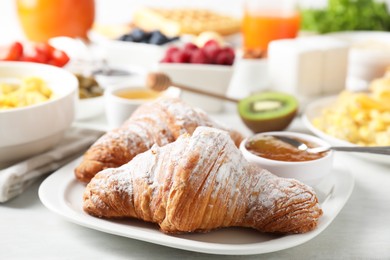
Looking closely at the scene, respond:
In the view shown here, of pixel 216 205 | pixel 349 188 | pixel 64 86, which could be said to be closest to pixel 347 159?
pixel 349 188

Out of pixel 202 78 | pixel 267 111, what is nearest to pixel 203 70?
pixel 202 78

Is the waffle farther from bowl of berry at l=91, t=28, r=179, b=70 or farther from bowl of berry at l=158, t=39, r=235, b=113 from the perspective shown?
bowl of berry at l=158, t=39, r=235, b=113

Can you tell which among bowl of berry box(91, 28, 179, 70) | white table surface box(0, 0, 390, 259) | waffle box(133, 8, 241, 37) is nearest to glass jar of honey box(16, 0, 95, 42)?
waffle box(133, 8, 241, 37)

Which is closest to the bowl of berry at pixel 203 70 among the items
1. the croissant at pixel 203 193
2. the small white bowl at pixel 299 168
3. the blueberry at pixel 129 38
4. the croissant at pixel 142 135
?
the blueberry at pixel 129 38

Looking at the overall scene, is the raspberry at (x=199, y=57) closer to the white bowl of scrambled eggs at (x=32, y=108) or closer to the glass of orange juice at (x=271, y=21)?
the white bowl of scrambled eggs at (x=32, y=108)

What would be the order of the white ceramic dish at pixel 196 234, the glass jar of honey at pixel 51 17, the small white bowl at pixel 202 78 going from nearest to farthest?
1. the white ceramic dish at pixel 196 234
2. the small white bowl at pixel 202 78
3. the glass jar of honey at pixel 51 17

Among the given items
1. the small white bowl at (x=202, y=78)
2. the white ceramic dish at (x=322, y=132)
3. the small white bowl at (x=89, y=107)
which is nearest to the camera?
the white ceramic dish at (x=322, y=132)

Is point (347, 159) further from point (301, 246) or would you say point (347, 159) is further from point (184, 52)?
point (184, 52)
